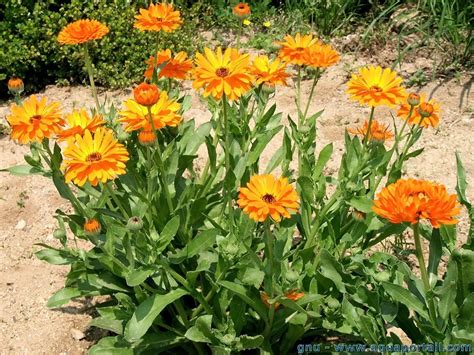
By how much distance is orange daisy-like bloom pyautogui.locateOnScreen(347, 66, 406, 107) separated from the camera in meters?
1.99

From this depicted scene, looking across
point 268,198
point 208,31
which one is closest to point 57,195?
point 268,198

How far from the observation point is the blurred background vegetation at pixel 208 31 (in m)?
4.26

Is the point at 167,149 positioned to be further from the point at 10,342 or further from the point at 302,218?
the point at 10,342

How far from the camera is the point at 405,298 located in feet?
6.00

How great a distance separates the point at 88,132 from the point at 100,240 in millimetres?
442

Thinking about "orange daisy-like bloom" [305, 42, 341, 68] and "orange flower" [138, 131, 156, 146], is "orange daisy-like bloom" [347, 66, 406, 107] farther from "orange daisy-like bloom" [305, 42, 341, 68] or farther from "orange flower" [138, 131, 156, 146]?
"orange flower" [138, 131, 156, 146]

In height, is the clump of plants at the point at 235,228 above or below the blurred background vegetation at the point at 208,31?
above

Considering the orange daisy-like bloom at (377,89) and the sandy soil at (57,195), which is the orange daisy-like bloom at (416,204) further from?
the sandy soil at (57,195)

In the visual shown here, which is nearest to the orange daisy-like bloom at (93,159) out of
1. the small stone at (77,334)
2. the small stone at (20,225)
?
the small stone at (77,334)

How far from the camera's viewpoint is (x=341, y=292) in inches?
78.1

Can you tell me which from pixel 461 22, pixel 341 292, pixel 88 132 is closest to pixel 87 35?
pixel 88 132

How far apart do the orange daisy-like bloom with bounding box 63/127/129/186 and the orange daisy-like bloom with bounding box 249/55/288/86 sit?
2.11 feet

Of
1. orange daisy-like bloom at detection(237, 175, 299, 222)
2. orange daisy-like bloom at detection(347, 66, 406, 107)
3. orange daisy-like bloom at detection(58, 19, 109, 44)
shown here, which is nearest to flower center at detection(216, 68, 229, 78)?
orange daisy-like bloom at detection(237, 175, 299, 222)

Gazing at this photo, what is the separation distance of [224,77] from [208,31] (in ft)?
11.1
